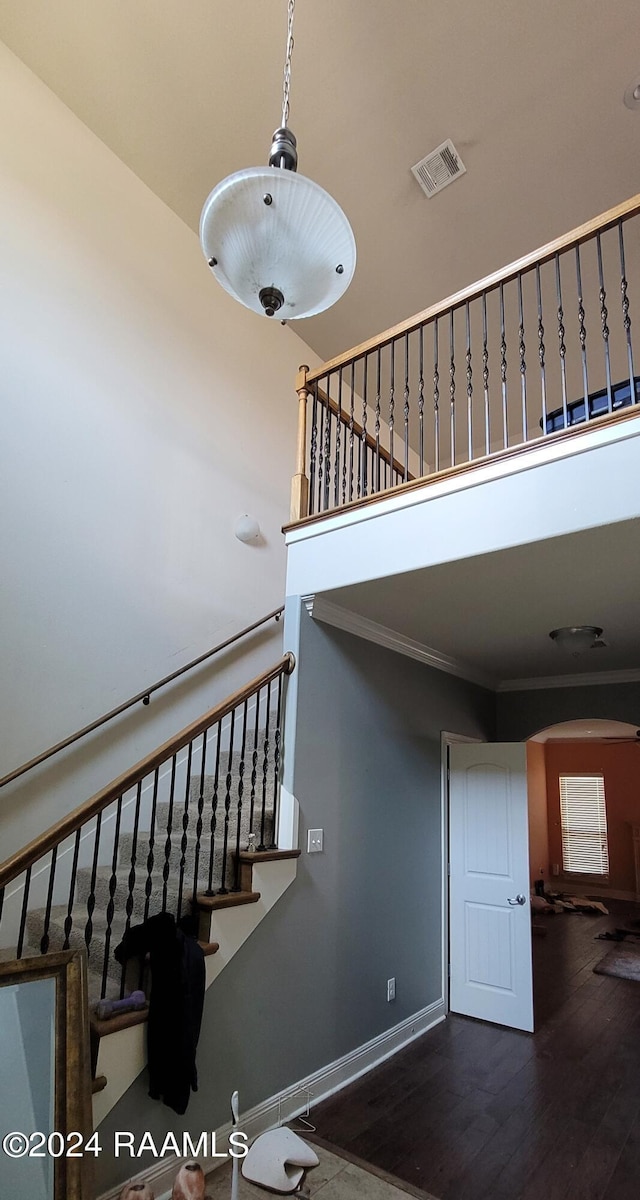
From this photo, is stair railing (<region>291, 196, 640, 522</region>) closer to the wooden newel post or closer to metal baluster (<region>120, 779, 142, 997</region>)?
the wooden newel post

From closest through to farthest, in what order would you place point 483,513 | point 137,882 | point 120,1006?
point 120,1006
point 483,513
point 137,882

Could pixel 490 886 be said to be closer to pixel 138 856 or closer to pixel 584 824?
pixel 138 856

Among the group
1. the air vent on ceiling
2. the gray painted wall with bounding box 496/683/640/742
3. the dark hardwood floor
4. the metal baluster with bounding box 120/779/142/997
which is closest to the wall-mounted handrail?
the metal baluster with bounding box 120/779/142/997

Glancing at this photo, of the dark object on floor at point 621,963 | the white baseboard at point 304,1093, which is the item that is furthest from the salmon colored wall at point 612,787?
the white baseboard at point 304,1093

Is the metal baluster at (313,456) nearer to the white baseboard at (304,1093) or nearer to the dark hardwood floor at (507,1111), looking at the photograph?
the white baseboard at (304,1093)

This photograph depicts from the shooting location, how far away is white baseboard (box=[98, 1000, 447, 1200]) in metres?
2.32

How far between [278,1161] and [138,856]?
1.43 metres

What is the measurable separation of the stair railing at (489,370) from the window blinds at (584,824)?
6155 mm

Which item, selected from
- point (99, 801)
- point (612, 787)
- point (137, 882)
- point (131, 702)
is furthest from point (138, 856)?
point (612, 787)

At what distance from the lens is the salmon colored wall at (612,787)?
9.70 m

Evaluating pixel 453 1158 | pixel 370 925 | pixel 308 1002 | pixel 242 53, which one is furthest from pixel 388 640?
pixel 242 53

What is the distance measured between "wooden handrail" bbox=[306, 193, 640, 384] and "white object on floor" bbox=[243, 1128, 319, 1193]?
378cm

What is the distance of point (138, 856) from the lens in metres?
3.26

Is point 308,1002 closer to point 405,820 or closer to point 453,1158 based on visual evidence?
point 453,1158
